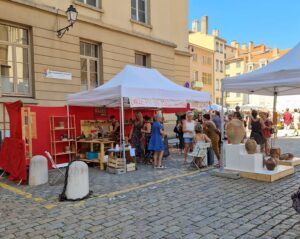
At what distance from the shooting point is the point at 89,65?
Answer: 42.2 ft

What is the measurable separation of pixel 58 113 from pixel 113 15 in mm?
6215

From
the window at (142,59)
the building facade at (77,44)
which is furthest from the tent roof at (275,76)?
the window at (142,59)

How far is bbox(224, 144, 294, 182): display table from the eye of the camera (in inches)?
276

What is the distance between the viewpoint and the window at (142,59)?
607 inches

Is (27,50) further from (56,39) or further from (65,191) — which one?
(65,191)

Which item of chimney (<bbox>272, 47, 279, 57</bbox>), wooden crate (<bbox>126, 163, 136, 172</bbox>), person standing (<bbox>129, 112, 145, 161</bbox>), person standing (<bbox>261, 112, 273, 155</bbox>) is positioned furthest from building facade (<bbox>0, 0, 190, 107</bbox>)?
chimney (<bbox>272, 47, 279, 57</bbox>)

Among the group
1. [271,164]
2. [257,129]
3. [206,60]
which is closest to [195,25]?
[206,60]

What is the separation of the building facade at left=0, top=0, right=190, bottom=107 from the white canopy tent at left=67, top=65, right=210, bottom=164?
6.21 ft

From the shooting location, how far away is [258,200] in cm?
547

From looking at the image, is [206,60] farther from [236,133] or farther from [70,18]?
[236,133]

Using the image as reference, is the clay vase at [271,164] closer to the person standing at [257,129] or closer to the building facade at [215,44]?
the person standing at [257,129]

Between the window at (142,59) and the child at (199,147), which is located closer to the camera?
the child at (199,147)

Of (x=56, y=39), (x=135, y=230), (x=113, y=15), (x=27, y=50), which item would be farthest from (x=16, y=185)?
(x=113, y=15)

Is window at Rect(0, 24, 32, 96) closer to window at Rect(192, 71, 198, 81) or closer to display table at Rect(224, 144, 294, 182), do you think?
display table at Rect(224, 144, 294, 182)
